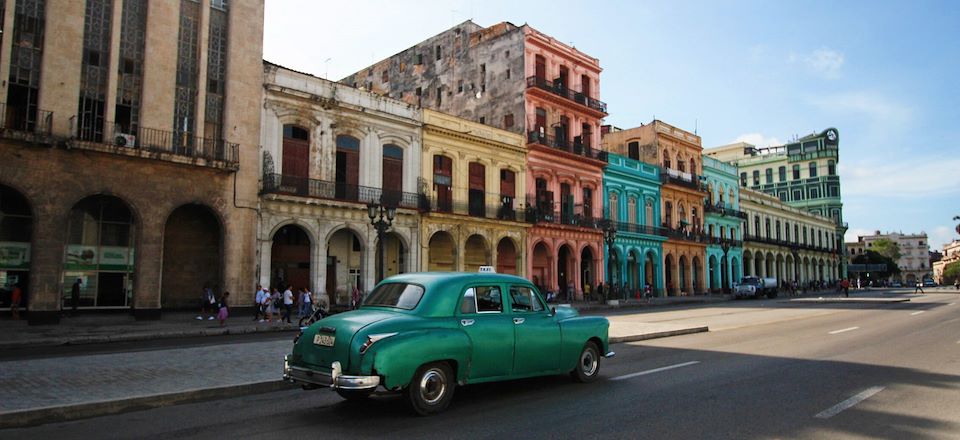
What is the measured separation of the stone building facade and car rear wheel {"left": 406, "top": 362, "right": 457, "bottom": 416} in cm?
5587

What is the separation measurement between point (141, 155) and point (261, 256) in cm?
564

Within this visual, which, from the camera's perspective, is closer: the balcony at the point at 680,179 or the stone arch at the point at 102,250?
the stone arch at the point at 102,250

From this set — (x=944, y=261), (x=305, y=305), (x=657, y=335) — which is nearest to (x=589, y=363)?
(x=657, y=335)

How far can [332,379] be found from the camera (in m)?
6.02

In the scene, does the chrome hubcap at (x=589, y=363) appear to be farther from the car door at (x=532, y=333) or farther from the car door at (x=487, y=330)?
the car door at (x=487, y=330)

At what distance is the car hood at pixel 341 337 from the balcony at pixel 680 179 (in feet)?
138

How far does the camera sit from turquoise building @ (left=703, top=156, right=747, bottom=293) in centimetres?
5206

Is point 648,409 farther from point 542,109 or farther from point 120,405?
point 542,109

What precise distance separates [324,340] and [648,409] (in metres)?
3.54

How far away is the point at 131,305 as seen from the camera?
21078 millimetres

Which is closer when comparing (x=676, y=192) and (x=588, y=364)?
(x=588, y=364)

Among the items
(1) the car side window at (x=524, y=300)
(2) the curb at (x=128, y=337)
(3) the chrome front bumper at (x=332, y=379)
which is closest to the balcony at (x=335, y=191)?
(2) the curb at (x=128, y=337)

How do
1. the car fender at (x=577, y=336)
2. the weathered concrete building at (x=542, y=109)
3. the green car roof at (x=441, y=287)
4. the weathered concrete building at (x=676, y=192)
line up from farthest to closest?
the weathered concrete building at (x=676, y=192), the weathered concrete building at (x=542, y=109), the car fender at (x=577, y=336), the green car roof at (x=441, y=287)

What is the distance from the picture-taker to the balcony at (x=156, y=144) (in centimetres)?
2003
